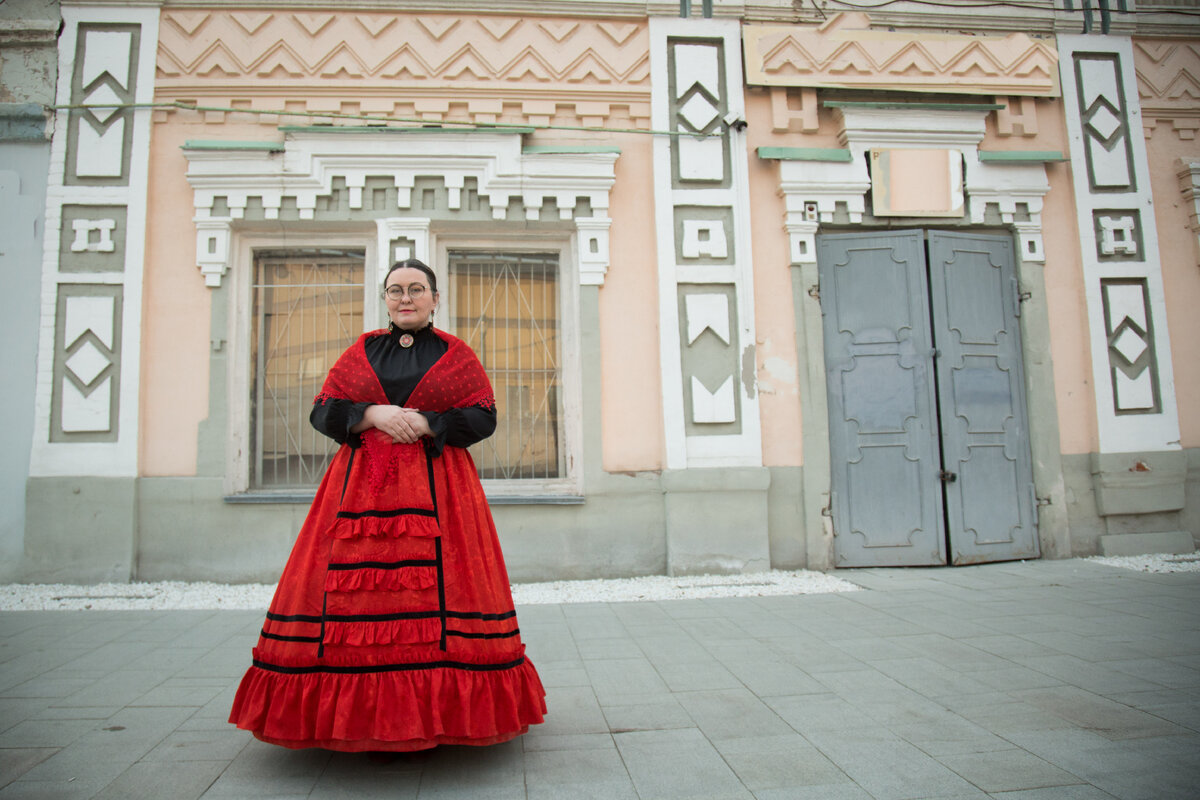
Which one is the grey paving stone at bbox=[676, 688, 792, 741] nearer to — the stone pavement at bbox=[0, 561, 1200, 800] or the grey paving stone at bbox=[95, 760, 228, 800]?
the stone pavement at bbox=[0, 561, 1200, 800]

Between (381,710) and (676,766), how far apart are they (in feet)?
3.03

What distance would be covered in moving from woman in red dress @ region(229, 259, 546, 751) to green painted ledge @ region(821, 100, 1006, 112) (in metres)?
4.38

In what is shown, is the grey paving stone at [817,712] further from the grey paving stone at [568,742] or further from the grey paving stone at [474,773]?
the grey paving stone at [474,773]

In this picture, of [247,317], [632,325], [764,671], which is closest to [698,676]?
[764,671]

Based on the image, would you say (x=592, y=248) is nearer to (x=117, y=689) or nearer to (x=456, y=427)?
(x=456, y=427)

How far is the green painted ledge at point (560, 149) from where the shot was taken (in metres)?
5.29

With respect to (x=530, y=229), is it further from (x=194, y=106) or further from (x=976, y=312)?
(x=976, y=312)

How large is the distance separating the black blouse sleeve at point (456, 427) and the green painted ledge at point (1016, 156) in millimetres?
5117

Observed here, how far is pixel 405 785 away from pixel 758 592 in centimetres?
310

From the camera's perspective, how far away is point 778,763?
225 cm

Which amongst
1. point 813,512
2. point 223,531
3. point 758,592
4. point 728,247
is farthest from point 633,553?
point 223,531

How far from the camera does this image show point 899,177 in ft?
18.3

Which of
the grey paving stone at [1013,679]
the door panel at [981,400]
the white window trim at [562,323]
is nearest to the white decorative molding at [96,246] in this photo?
the white window trim at [562,323]

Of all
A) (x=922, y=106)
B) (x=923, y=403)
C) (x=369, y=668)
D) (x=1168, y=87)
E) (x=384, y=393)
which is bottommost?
(x=369, y=668)
